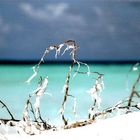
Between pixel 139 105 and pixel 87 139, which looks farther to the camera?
pixel 139 105

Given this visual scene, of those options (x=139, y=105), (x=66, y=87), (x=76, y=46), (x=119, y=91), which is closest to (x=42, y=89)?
(x=66, y=87)

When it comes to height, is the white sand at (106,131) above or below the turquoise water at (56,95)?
above

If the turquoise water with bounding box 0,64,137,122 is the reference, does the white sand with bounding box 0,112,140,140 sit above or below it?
above

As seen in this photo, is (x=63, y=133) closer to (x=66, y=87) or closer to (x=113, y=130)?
(x=113, y=130)

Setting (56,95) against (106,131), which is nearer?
(106,131)

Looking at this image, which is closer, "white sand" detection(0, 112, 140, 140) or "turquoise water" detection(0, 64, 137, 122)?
"white sand" detection(0, 112, 140, 140)

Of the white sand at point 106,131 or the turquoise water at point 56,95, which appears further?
the turquoise water at point 56,95

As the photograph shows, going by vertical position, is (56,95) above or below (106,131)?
below

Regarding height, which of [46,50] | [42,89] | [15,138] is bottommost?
[15,138]
